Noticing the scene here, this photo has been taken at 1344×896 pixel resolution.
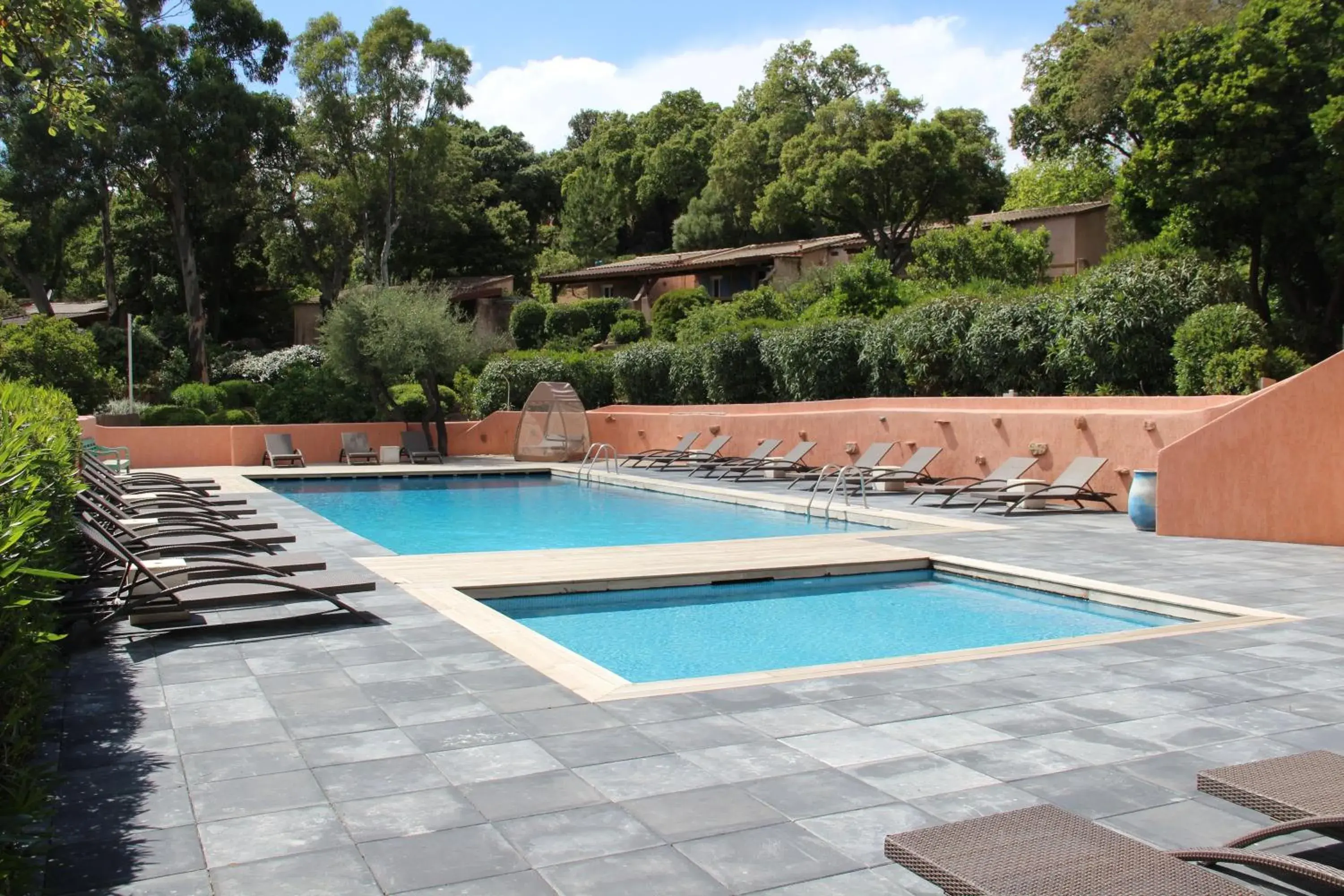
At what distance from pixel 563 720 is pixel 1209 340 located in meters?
13.2

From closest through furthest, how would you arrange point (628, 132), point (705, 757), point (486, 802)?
point (486, 802)
point (705, 757)
point (628, 132)

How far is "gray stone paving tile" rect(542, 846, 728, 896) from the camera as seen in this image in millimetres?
3227

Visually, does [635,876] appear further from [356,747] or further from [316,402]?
[316,402]

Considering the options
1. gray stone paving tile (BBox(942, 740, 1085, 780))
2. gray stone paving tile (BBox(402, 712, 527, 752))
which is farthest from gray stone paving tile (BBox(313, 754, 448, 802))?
gray stone paving tile (BBox(942, 740, 1085, 780))

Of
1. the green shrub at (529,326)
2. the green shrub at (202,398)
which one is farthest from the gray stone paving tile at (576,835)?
the green shrub at (529,326)

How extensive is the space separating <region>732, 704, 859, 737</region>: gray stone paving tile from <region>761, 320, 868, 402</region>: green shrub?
16.5m

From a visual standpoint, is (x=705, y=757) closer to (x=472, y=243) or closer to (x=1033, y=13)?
(x=1033, y=13)

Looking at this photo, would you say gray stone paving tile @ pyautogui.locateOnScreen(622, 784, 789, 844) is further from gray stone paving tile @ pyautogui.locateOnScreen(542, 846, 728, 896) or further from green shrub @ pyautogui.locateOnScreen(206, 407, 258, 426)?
green shrub @ pyautogui.locateOnScreen(206, 407, 258, 426)

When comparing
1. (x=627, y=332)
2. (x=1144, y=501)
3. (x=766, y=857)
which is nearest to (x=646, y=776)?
(x=766, y=857)

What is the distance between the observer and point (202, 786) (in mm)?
4121

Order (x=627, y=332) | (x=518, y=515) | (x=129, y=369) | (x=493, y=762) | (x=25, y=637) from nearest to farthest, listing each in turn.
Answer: (x=25, y=637) < (x=493, y=762) < (x=518, y=515) < (x=129, y=369) < (x=627, y=332)

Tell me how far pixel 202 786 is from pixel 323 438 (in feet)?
70.3

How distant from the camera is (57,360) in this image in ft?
86.6

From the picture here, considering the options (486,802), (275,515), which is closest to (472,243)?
(275,515)
